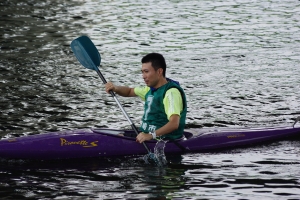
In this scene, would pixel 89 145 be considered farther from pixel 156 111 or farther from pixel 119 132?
pixel 156 111

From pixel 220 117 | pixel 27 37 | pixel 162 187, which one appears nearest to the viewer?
pixel 162 187

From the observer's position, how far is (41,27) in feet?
69.9

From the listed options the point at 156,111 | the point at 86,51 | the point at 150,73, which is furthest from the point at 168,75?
the point at 150,73

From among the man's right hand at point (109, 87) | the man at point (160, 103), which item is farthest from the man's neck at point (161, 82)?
the man's right hand at point (109, 87)

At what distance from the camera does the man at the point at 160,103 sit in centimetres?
894

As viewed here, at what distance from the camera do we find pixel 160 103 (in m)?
9.22

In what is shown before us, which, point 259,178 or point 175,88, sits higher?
point 175,88

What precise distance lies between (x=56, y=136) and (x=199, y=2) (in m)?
17.5

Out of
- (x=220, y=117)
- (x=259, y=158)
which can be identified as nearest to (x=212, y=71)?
(x=220, y=117)

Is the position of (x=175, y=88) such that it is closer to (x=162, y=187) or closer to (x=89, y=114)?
(x=162, y=187)

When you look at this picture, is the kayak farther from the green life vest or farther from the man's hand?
the man's hand

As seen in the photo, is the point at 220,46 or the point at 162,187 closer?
the point at 162,187

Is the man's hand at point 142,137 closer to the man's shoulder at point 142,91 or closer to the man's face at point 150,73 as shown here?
the man's face at point 150,73

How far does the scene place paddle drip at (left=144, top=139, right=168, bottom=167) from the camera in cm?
926
